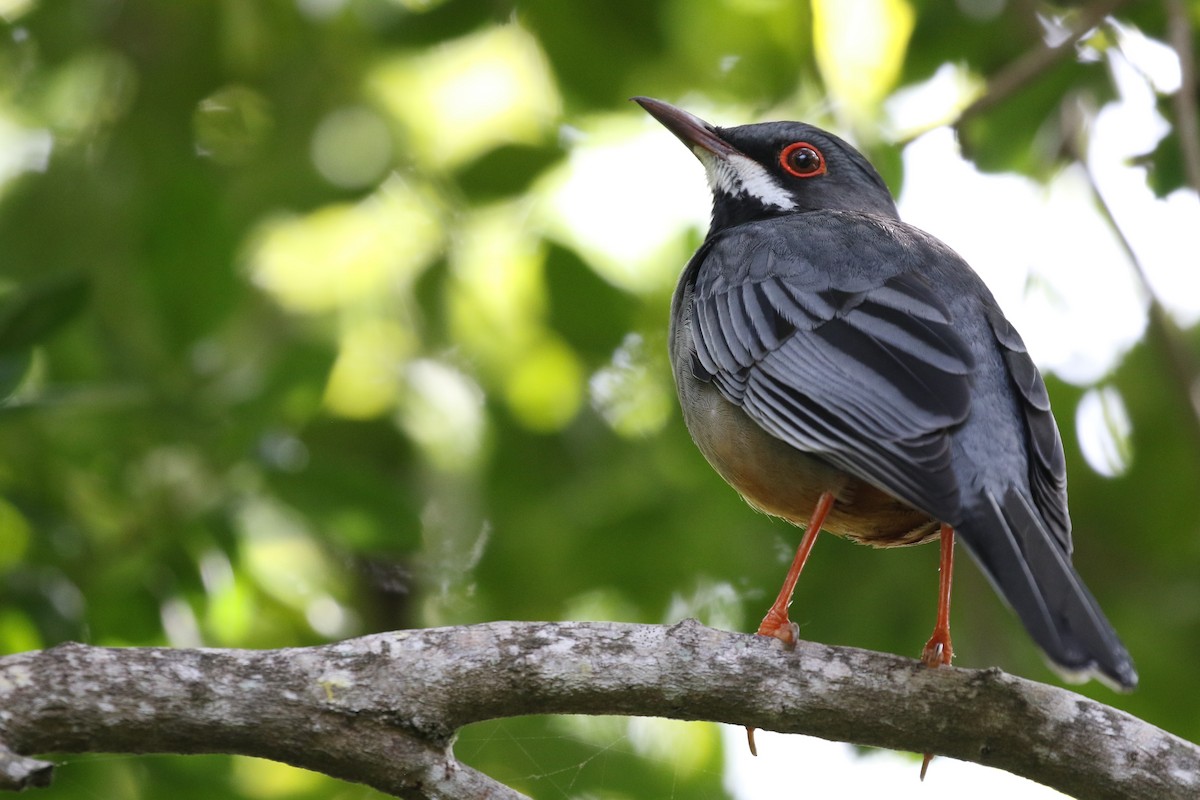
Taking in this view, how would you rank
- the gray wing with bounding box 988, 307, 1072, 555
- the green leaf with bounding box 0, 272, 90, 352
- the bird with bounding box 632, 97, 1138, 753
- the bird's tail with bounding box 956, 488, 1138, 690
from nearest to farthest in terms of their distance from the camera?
the bird's tail with bounding box 956, 488, 1138, 690
the bird with bounding box 632, 97, 1138, 753
the gray wing with bounding box 988, 307, 1072, 555
the green leaf with bounding box 0, 272, 90, 352

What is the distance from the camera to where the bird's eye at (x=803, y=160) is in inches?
227

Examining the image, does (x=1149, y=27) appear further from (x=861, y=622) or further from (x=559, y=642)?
(x=559, y=642)

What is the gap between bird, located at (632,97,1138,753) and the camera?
357 cm

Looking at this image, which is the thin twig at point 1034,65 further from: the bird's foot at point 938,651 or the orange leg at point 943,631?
the bird's foot at point 938,651

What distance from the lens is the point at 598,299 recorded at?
19.9ft

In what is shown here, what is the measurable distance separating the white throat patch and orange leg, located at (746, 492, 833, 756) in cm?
184

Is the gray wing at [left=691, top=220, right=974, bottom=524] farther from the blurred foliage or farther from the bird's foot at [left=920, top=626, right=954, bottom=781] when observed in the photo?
the blurred foliage

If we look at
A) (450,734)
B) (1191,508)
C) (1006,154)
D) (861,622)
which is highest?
(1006,154)

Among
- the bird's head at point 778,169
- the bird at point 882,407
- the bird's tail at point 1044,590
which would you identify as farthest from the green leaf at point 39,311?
the bird's tail at point 1044,590

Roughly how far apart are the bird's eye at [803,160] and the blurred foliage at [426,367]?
32 cm

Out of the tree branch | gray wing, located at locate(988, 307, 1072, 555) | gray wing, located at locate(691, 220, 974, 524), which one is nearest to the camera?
the tree branch

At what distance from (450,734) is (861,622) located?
9.50ft

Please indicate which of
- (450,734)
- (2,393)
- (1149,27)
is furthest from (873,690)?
(1149,27)

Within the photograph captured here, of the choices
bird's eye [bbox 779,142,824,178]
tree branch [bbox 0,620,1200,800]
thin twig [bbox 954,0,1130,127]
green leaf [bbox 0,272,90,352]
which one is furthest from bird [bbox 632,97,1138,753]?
green leaf [bbox 0,272,90,352]
